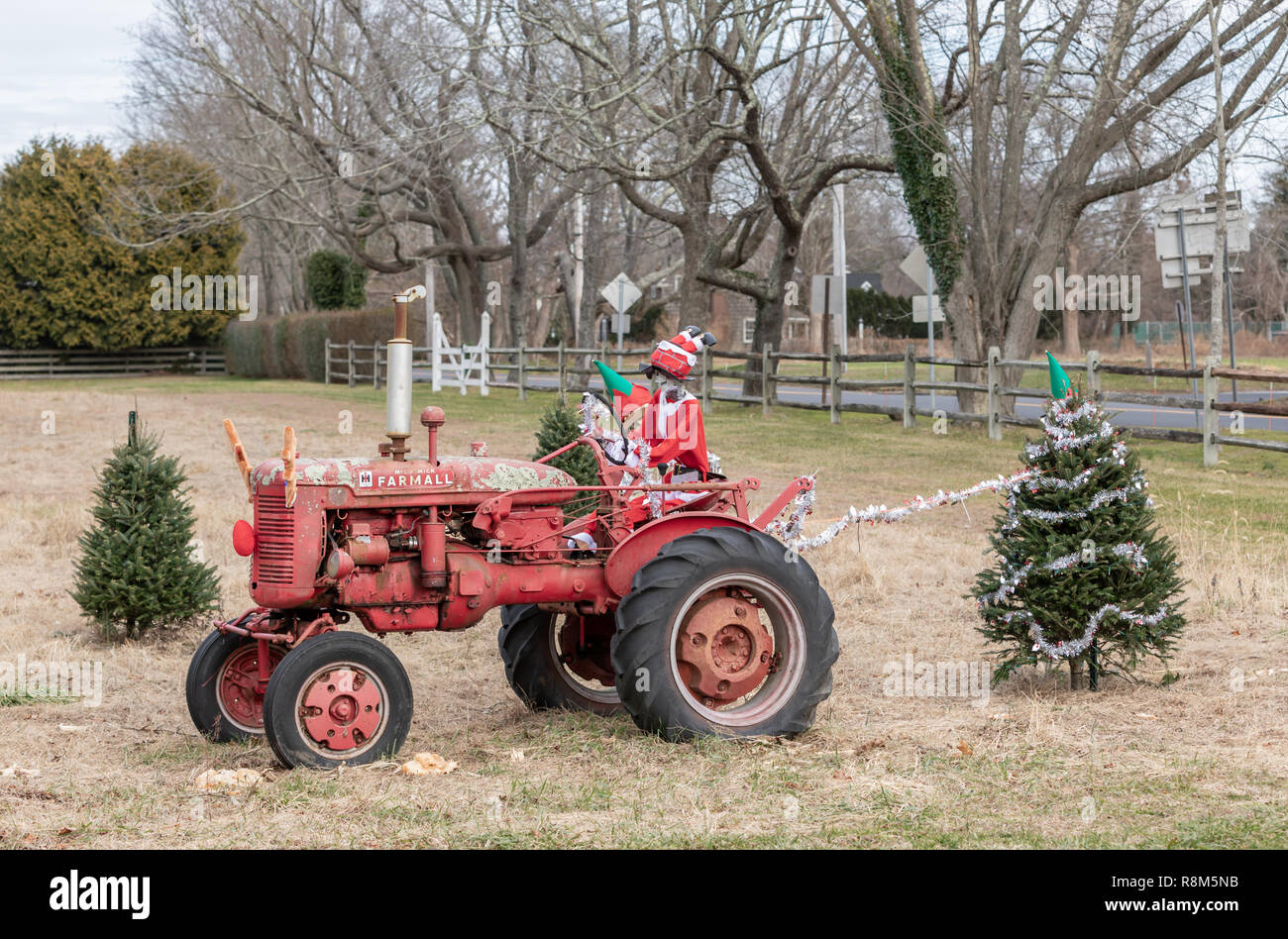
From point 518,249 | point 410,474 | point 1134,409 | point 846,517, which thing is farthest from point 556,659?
point 518,249

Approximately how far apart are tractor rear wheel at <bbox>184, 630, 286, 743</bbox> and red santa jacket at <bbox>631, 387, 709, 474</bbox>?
1.94m

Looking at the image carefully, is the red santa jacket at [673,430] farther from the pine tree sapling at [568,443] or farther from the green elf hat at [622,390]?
the pine tree sapling at [568,443]

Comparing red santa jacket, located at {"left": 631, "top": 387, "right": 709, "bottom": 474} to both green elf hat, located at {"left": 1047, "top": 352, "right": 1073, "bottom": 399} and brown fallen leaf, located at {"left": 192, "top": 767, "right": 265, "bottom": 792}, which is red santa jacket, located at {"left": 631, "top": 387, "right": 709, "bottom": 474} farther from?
brown fallen leaf, located at {"left": 192, "top": 767, "right": 265, "bottom": 792}

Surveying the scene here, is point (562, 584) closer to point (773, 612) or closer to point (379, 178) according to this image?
point (773, 612)

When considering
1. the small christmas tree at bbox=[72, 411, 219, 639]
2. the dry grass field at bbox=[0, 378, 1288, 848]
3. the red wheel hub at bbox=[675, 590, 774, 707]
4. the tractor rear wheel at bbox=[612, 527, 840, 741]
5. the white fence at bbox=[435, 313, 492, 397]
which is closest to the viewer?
the dry grass field at bbox=[0, 378, 1288, 848]

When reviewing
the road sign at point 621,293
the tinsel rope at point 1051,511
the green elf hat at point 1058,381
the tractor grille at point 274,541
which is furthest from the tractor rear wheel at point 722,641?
the road sign at point 621,293

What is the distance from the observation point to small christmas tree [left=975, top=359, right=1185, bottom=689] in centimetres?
695

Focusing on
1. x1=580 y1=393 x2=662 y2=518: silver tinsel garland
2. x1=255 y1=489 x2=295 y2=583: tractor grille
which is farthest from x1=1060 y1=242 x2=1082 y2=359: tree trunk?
x1=255 y1=489 x2=295 y2=583: tractor grille

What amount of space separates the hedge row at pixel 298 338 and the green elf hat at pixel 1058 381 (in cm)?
2738

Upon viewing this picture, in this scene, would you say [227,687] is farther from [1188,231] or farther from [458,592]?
[1188,231]

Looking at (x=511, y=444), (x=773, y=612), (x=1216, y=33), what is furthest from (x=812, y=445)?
(x=773, y=612)

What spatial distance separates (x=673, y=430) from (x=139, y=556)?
4.20 metres

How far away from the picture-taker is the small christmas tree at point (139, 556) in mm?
8820

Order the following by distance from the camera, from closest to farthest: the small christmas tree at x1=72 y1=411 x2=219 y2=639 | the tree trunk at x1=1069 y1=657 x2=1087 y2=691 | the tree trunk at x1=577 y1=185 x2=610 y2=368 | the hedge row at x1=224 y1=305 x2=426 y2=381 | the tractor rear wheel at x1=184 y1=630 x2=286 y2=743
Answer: the tractor rear wheel at x1=184 y1=630 x2=286 y2=743 → the tree trunk at x1=1069 y1=657 x2=1087 y2=691 → the small christmas tree at x1=72 y1=411 x2=219 y2=639 → the hedge row at x1=224 y1=305 x2=426 y2=381 → the tree trunk at x1=577 y1=185 x2=610 y2=368
